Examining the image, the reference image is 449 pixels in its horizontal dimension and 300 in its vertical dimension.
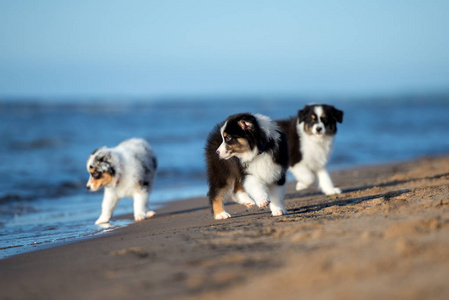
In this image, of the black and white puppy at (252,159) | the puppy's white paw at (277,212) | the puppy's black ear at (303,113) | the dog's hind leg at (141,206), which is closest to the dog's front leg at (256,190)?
the black and white puppy at (252,159)

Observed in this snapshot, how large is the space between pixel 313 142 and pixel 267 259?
523cm

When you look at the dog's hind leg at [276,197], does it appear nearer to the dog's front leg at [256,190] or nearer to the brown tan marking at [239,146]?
the dog's front leg at [256,190]

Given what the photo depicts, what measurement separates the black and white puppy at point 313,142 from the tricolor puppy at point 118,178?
255 cm

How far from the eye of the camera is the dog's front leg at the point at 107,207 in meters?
7.96

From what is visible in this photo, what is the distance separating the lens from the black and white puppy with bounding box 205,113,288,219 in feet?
20.2

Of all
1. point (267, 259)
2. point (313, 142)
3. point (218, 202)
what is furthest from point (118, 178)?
point (267, 259)

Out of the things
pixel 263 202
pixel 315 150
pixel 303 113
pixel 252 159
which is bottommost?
pixel 263 202

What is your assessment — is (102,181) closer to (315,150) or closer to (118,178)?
(118,178)

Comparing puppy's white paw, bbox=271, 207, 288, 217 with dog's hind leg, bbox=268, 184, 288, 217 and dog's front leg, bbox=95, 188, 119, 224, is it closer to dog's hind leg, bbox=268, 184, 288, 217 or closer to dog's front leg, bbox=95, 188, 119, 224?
dog's hind leg, bbox=268, 184, 288, 217

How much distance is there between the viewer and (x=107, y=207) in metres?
8.07

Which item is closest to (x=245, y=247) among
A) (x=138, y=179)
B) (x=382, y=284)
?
(x=382, y=284)

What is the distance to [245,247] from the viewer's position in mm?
4465

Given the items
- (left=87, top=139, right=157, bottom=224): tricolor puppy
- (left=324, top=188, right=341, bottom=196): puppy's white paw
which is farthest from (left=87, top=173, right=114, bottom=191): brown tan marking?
(left=324, top=188, right=341, bottom=196): puppy's white paw

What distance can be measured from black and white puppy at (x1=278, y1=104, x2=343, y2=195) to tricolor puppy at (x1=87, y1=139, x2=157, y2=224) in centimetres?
255
